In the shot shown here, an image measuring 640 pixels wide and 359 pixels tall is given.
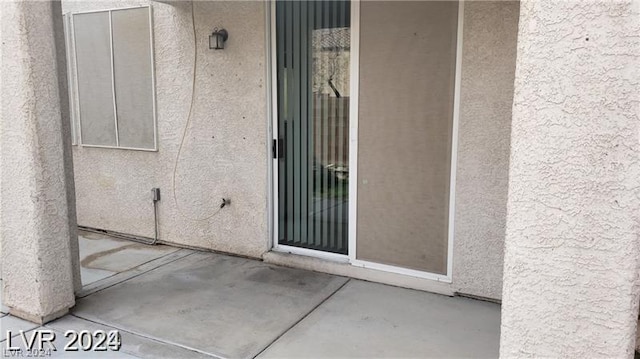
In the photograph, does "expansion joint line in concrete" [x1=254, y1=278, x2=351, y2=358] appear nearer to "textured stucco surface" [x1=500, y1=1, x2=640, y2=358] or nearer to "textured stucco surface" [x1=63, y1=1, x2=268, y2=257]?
"textured stucco surface" [x1=63, y1=1, x2=268, y2=257]

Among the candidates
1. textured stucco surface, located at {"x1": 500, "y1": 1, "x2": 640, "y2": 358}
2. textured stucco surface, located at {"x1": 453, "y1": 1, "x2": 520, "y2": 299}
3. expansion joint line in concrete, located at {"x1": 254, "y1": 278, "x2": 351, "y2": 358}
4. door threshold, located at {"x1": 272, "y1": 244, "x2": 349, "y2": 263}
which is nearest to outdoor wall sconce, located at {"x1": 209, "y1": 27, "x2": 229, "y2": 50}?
door threshold, located at {"x1": 272, "y1": 244, "x2": 349, "y2": 263}

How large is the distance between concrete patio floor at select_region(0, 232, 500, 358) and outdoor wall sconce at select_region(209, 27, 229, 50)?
254cm

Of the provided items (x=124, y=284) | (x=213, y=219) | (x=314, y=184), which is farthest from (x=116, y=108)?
(x=314, y=184)

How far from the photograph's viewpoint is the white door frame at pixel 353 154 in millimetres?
4387

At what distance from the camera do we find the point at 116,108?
643 centimetres

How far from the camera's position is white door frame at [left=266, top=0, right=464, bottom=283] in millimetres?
4387

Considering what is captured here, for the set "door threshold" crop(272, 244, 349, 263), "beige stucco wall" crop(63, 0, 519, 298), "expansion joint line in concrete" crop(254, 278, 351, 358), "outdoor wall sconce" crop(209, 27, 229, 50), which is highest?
"outdoor wall sconce" crop(209, 27, 229, 50)

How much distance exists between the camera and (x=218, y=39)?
212 inches

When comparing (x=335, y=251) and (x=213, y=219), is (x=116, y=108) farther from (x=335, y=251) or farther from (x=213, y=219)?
(x=335, y=251)

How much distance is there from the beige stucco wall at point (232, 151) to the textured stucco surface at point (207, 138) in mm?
13

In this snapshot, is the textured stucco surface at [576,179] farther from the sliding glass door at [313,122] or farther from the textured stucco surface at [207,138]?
the textured stucco surface at [207,138]

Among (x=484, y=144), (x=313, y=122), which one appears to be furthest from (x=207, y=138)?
(x=484, y=144)

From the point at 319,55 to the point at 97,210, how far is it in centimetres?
415

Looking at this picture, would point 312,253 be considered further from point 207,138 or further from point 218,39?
point 218,39
